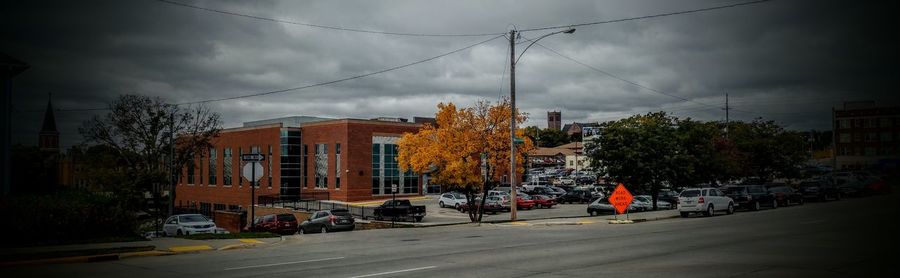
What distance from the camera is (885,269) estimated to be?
12.9 m

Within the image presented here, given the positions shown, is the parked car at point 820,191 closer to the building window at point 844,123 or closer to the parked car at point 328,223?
the building window at point 844,123

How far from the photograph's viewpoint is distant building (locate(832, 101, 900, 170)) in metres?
Result: 16.2

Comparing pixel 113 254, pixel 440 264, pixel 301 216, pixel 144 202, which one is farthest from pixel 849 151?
pixel 144 202

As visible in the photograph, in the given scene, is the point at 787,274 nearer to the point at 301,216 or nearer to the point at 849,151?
the point at 849,151

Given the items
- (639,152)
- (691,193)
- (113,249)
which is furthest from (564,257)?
(639,152)

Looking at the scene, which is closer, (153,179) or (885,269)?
(885,269)

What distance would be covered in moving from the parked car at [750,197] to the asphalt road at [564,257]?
15.5 meters

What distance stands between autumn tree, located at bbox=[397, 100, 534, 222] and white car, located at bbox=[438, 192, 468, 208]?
15.7m

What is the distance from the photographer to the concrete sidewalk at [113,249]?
17.1 meters

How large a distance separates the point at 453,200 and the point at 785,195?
82.6ft

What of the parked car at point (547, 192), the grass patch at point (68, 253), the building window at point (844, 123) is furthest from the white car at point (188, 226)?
the parked car at point (547, 192)

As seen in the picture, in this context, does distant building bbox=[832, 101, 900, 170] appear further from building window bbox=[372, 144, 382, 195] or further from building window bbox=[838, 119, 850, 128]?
building window bbox=[372, 144, 382, 195]

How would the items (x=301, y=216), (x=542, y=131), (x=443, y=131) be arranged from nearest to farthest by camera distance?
(x=443, y=131) → (x=301, y=216) → (x=542, y=131)

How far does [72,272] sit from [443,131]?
2176cm
